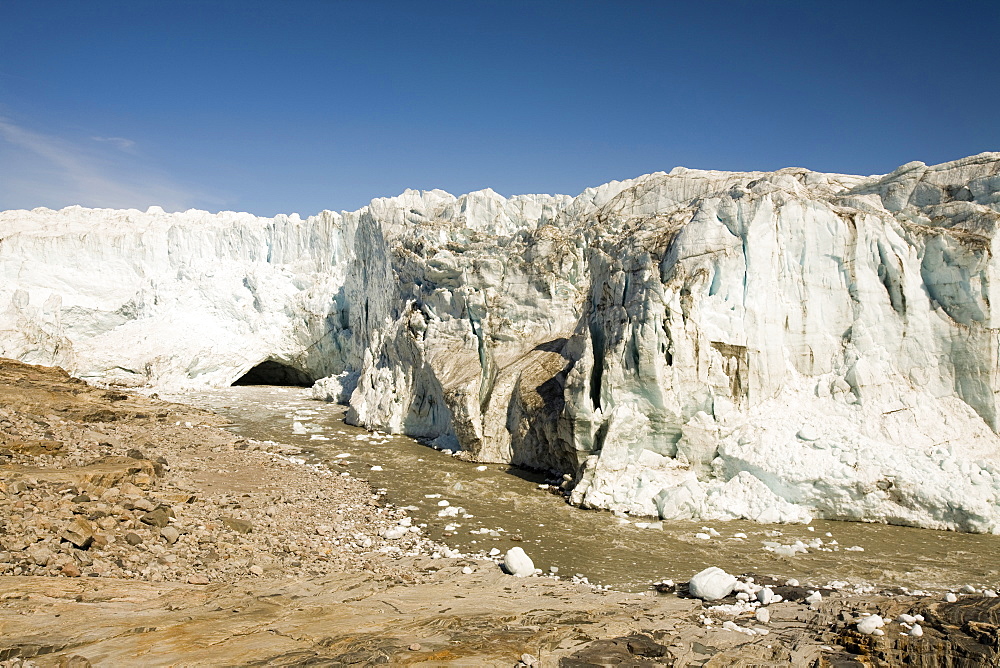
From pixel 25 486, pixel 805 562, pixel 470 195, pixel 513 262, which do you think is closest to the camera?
pixel 25 486

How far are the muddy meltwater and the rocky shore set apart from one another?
80 cm

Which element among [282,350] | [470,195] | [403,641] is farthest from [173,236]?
[403,641]

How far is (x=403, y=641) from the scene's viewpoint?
215 inches

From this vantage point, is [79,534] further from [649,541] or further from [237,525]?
[649,541]

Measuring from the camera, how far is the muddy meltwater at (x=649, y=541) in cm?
883

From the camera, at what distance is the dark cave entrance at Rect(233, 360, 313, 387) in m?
40.1

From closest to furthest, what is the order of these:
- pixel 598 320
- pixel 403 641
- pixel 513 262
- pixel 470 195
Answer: pixel 403 641 → pixel 598 320 → pixel 513 262 → pixel 470 195

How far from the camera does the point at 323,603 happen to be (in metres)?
6.57

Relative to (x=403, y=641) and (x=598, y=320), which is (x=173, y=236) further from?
(x=403, y=641)

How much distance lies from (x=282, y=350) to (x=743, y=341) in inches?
1189

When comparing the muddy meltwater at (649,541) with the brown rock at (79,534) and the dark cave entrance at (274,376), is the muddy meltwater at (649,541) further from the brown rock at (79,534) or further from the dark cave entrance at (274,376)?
the dark cave entrance at (274,376)

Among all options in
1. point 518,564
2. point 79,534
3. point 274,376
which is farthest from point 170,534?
point 274,376

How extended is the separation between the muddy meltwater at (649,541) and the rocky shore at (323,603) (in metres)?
0.80

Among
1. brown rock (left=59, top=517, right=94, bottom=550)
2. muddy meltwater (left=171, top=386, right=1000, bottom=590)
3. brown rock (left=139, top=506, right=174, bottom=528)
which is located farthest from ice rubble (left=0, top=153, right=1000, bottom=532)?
brown rock (left=59, top=517, right=94, bottom=550)
